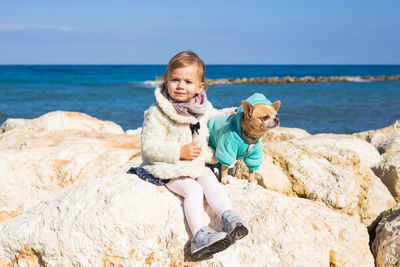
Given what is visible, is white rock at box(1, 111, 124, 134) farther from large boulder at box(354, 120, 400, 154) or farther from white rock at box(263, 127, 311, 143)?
large boulder at box(354, 120, 400, 154)

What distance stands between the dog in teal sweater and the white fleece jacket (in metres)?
0.26

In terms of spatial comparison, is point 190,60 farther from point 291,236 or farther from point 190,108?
point 291,236

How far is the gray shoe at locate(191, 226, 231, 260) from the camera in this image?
8.92 feet

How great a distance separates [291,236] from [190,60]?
1.70 meters

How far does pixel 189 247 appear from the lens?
2990 millimetres

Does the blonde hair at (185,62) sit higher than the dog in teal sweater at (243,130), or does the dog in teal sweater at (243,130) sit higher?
the blonde hair at (185,62)

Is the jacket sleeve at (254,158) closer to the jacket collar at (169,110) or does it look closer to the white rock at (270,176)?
the white rock at (270,176)

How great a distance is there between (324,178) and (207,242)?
91.8 inches

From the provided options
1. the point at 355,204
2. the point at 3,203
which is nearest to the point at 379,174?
the point at 355,204

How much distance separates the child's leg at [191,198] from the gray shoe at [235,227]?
194 mm

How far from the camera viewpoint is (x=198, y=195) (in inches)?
123

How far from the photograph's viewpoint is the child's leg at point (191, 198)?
9.76 feet

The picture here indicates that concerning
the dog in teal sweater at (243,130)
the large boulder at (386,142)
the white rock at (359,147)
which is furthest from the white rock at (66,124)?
the dog in teal sweater at (243,130)

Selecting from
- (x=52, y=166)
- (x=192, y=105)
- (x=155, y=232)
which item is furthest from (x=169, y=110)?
(x=52, y=166)
